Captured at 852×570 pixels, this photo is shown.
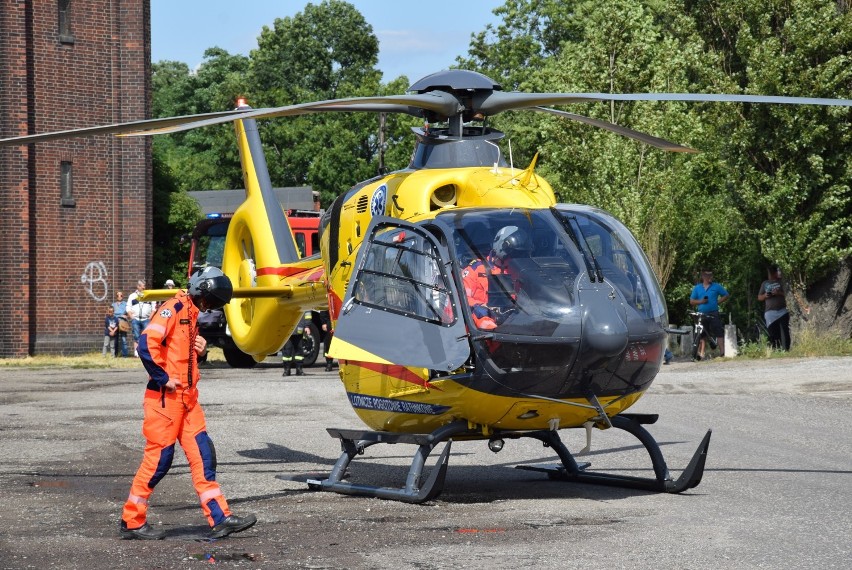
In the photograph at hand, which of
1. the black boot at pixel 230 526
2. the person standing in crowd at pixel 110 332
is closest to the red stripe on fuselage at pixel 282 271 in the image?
the black boot at pixel 230 526

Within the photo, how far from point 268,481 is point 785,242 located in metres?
16.2

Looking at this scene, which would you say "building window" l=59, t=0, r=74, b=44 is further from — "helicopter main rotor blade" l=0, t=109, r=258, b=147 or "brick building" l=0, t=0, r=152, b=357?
"helicopter main rotor blade" l=0, t=109, r=258, b=147

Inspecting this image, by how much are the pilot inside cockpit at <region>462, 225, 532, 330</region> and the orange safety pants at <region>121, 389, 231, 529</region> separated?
206cm

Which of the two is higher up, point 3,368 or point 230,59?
point 230,59

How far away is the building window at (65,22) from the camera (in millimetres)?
31922

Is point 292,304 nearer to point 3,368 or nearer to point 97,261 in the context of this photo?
point 3,368

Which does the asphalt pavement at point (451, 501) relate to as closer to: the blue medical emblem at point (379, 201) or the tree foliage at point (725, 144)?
the blue medical emblem at point (379, 201)

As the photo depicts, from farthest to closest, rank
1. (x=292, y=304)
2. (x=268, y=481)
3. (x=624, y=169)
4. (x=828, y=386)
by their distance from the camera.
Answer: (x=624, y=169)
(x=828, y=386)
(x=292, y=304)
(x=268, y=481)

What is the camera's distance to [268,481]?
35.4 ft

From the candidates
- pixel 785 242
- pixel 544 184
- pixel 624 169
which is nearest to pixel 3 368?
pixel 624 169

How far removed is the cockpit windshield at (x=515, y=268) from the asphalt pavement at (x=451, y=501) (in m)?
1.37

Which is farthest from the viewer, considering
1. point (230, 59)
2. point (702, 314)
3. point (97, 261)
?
point (230, 59)

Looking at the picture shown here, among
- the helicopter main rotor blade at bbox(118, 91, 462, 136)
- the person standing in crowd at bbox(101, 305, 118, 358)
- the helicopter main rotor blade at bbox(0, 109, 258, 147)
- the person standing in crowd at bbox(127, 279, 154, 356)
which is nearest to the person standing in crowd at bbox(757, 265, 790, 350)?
the person standing in crowd at bbox(127, 279, 154, 356)

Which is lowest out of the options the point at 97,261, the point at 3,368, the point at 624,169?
the point at 3,368
